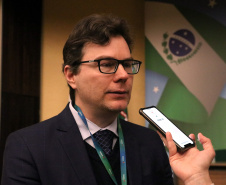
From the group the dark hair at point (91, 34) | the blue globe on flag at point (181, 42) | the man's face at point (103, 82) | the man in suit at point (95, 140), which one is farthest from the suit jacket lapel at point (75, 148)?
the blue globe on flag at point (181, 42)

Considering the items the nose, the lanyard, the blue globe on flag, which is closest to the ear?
the lanyard

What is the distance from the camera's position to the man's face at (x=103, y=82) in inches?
54.2

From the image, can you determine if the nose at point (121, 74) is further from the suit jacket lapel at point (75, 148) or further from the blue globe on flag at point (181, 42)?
the blue globe on flag at point (181, 42)

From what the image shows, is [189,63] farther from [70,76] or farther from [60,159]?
[60,159]

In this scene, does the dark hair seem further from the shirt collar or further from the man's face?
the shirt collar

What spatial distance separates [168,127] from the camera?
1312mm

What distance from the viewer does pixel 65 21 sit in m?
3.73

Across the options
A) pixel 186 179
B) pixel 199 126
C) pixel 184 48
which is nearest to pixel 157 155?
pixel 186 179

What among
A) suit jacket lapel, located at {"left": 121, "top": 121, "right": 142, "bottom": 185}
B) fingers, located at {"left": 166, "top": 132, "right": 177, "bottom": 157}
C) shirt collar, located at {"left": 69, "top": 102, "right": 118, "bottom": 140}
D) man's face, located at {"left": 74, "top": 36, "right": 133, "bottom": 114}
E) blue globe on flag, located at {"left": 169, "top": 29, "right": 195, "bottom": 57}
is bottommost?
suit jacket lapel, located at {"left": 121, "top": 121, "right": 142, "bottom": 185}

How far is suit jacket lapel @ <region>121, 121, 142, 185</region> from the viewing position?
1384 mm

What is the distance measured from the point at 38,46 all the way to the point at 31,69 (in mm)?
300

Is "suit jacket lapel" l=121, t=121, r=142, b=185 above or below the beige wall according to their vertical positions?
below

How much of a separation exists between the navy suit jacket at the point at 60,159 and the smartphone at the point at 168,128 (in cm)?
23

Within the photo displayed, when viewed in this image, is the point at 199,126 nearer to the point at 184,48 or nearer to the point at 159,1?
the point at 184,48
